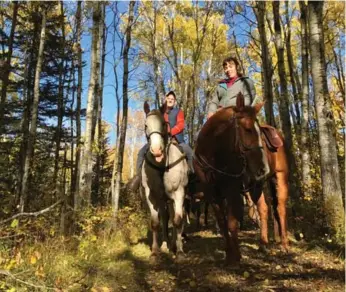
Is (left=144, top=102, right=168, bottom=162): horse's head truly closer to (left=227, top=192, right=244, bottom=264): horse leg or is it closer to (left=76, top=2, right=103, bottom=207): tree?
(left=227, top=192, right=244, bottom=264): horse leg

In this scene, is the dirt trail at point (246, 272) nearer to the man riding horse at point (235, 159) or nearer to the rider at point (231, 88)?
the man riding horse at point (235, 159)

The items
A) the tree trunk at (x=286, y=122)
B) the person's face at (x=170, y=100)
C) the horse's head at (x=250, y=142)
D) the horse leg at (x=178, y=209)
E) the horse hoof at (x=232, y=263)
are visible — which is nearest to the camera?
the horse's head at (x=250, y=142)

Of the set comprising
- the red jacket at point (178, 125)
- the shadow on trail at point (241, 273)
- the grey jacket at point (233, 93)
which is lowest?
the shadow on trail at point (241, 273)

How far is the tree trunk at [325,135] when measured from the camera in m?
6.39

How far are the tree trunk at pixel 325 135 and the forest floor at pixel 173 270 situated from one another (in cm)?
64

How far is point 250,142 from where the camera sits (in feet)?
17.3

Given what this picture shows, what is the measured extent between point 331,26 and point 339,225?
19.0 m

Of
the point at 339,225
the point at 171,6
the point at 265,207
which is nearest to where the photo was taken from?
the point at 339,225

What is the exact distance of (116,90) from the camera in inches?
589

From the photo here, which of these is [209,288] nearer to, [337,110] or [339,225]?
[339,225]

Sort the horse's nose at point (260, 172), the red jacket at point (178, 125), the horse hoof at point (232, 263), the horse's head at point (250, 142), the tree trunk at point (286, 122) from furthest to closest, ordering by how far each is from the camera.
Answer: the tree trunk at point (286, 122) → the red jacket at point (178, 125) → the horse hoof at point (232, 263) → the horse's nose at point (260, 172) → the horse's head at point (250, 142)

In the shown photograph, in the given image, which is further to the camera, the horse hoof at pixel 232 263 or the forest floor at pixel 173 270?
the horse hoof at pixel 232 263

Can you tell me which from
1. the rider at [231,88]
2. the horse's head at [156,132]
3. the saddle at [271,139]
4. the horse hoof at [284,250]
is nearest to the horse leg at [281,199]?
the horse hoof at [284,250]

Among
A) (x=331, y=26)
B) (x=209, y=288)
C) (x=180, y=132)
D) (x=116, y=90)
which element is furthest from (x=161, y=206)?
(x=331, y=26)
